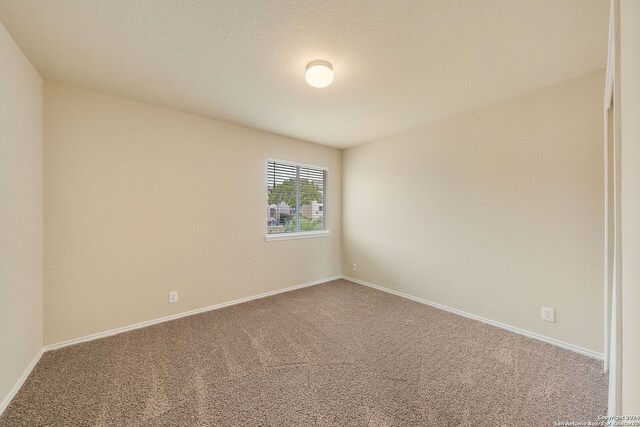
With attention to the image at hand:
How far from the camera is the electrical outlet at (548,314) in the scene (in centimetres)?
242

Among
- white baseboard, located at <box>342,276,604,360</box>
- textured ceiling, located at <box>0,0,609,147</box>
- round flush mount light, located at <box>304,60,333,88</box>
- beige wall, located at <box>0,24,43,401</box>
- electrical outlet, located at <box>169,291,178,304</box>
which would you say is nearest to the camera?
textured ceiling, located at <box>0,0,609,147</box>

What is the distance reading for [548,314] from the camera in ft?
8.03

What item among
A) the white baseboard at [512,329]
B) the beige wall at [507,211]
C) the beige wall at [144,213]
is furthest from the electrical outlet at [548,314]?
the beige wall at [144,213]

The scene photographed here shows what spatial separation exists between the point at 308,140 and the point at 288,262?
1996mm

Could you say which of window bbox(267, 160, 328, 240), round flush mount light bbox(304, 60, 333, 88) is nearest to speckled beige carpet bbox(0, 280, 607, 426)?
window bbox(267, 160, 328, 240)

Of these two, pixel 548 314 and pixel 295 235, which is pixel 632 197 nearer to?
pixel 548 314

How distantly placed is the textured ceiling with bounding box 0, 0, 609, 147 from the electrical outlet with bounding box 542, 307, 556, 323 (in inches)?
83.4

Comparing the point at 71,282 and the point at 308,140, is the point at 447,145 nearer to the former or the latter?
the point at 308,140

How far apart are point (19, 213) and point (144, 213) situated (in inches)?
38.8

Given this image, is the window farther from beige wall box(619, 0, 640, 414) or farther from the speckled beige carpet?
beige wall box(619, 0, 640, 414)

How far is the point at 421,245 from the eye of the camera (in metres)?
3.52

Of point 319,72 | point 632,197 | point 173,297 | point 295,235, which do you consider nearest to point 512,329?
point 632,197

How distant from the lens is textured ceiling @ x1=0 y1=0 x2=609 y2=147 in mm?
1547

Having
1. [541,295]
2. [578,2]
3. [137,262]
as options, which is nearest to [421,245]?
[541,295]
